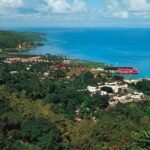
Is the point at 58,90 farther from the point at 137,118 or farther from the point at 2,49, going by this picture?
the point at 2,49

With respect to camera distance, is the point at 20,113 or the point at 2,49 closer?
the point at 20,113

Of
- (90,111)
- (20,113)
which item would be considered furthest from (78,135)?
(90,111)

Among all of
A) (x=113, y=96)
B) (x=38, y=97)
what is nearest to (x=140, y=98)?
(x=113, y=96)

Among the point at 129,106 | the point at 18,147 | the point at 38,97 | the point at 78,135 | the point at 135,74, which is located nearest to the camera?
the point at 18,147

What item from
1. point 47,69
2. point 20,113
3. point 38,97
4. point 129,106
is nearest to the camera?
point 20,113

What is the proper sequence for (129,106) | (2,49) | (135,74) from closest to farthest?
(129,106) < (135,74) < (2,49)

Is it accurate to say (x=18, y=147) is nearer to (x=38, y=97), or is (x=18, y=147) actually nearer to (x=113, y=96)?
(x=38, y=97)
